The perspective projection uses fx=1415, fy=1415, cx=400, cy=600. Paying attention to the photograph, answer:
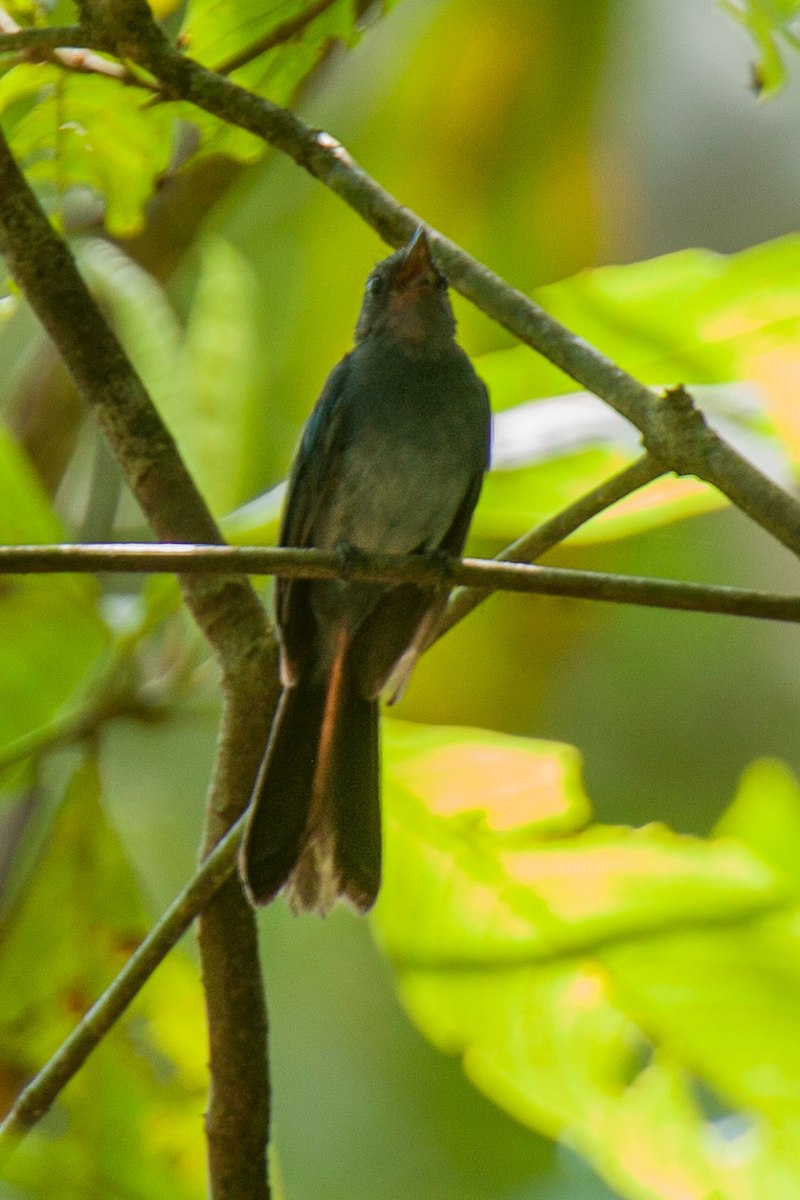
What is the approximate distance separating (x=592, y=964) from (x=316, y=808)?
37cm

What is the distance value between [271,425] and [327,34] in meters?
0.95

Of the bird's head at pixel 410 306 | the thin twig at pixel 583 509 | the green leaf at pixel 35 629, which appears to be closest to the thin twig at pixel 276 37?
the bird's head at pixel 410 306

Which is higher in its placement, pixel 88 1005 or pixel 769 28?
pixel 769 28

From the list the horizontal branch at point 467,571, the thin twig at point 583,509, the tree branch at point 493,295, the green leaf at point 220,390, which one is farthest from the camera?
the green leaf at point 220,390

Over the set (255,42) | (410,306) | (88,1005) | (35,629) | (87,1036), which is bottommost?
(88,1005)

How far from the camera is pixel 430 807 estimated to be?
1.68m

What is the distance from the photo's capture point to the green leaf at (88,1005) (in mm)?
1750

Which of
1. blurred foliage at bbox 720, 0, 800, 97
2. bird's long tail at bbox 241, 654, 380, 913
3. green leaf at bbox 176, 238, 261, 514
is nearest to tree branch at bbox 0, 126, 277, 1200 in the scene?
bird's long tail at bbox 241, 654, 380, 913

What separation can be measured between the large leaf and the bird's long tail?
0.06m

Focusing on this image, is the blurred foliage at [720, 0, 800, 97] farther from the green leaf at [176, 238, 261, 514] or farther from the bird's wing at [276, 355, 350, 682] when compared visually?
the green leaf at [176, 238, 261, 514]

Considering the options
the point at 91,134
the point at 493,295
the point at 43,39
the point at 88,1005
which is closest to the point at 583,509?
the point at 493,295

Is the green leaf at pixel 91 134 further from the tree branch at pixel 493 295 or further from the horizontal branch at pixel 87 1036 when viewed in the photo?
the horizontal branch at pixel 87 1036

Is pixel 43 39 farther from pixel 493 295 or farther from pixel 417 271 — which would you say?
pixel 417 271

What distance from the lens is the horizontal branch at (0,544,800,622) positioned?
37.1 inches
